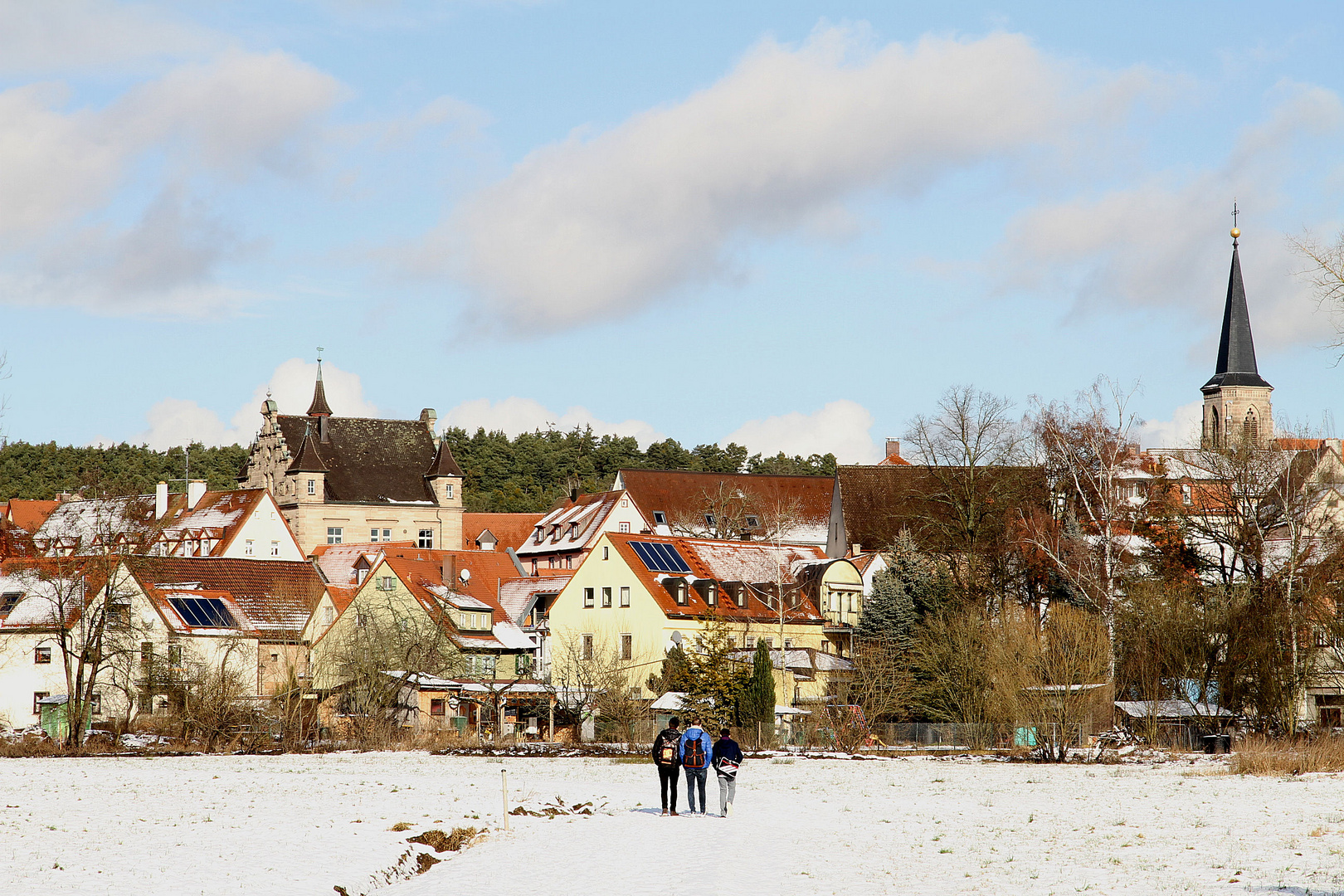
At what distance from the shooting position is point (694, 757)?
26328mm

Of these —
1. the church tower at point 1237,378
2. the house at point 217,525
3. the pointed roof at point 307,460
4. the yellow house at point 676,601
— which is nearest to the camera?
the yellow house at point 676,601

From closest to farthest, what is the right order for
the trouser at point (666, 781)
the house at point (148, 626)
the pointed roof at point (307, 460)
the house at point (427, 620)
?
the trouser at point (666, 781), the house at point (148, 626), the house at point (427, 620), the pointed roof at point (307, 460)

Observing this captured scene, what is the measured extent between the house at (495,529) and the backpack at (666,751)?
84.2 m

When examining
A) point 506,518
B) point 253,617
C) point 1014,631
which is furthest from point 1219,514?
point 506,518

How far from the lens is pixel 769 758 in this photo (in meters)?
44.6

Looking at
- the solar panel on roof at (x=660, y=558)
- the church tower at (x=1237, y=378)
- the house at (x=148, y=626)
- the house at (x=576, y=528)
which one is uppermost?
the church tower at (x=1237, y=378)

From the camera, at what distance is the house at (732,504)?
101000mm

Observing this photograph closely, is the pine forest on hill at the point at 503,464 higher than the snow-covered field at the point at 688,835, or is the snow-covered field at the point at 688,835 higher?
the pine forest on hill at the point at 503,464

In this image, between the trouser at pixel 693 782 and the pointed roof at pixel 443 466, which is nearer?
the trouser at pixel 693 782

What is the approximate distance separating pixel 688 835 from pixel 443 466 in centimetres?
9247

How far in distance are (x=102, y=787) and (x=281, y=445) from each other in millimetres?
83116

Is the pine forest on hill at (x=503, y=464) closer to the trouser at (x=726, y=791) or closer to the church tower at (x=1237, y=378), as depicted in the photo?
the church tower at (x=1237, y=378)

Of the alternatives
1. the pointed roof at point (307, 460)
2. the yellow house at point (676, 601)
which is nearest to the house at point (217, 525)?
the pointed roof at point (307, 460)

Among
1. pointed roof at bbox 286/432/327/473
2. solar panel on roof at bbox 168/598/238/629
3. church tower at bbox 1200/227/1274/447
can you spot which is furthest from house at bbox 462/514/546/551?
church tower at bbox 1200/227/1274/447
